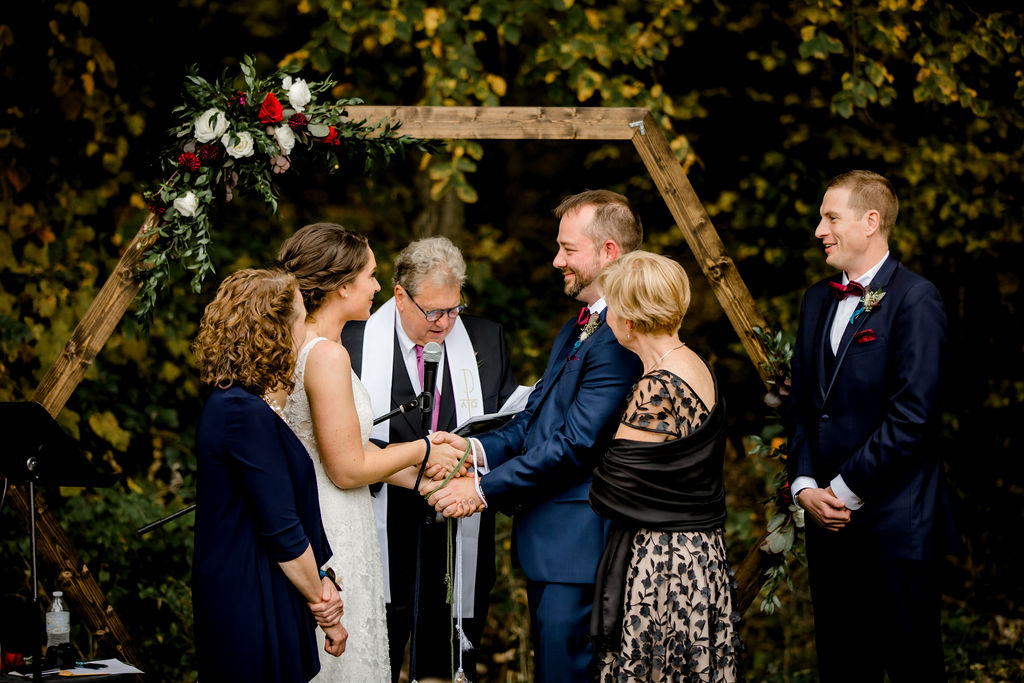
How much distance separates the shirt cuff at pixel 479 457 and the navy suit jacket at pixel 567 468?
254mm

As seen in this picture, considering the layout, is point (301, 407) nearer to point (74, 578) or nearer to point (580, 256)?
point (580, 256)

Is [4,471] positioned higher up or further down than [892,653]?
higher up

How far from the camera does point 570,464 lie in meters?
3.46

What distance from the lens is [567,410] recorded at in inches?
141

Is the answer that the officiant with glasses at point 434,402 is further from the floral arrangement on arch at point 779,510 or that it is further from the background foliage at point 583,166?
the background foliage at point 583,166

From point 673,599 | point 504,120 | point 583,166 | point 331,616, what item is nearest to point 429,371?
point 331,616

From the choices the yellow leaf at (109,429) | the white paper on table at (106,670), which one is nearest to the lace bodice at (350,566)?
the white paper on table at (106,670)

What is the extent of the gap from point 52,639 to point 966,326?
5.78 meters

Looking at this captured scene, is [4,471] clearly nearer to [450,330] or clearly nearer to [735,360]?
[450,330]

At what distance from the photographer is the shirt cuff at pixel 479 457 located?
13.0 ft

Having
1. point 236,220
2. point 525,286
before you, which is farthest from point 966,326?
point 236,220

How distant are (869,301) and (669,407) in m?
0.93

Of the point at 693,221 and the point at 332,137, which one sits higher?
the point at 332,137

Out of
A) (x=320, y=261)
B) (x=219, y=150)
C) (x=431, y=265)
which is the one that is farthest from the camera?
(x=219, y=150)
